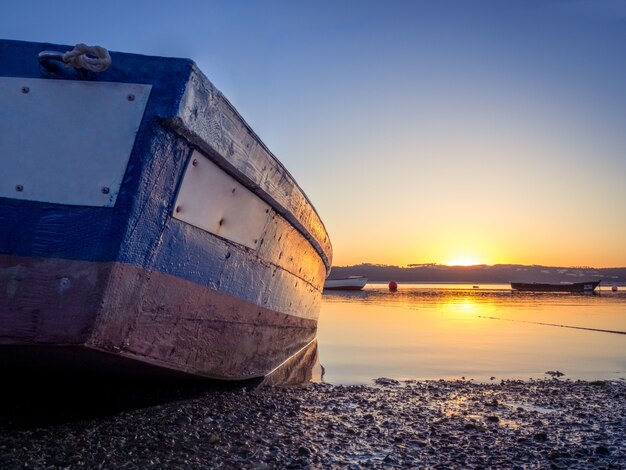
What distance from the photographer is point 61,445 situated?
2439 mm

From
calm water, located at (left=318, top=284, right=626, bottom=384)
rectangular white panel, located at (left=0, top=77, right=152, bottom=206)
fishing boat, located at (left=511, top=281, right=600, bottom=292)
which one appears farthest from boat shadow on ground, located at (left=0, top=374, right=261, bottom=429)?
fishing boat, located at (left=511, top=281, right=600, bottom=292)

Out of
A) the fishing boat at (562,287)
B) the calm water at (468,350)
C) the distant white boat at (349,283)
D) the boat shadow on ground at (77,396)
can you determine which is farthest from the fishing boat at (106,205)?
the fishing boat at (562,287)

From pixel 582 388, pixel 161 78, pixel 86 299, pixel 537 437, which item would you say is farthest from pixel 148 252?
pixel 582 388

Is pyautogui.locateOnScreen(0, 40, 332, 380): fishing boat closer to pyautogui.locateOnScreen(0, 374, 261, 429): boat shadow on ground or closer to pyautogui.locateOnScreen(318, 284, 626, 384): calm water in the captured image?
pyautogui.locateOnScreen(0, 374, 261, 429): boat shadow on ground

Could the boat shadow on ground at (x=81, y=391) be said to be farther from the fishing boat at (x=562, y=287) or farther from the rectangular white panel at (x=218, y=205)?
the fishing boat at (x=562, y=287)

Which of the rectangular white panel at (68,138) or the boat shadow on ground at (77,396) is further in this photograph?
the boat shadow on ground at (77,396)

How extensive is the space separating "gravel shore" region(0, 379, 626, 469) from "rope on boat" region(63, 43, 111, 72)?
1.86m

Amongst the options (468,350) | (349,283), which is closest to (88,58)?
(468,350)

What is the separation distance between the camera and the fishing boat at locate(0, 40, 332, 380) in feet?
7.80

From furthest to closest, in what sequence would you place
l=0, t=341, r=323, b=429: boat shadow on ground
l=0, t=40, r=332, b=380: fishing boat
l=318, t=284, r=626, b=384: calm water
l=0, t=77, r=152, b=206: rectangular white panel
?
l=318, t=284, r=626, b=384: calm water, l=0, t=341, r=323, b=429: boat shadow on ground, l=0, t=77, r=152, b=206: rectangular white panel, l=0, t=40, r=332, b=380: fishing boat

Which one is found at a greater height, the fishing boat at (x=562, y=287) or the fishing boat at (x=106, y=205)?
the fishing boat at (x=562, y=287)

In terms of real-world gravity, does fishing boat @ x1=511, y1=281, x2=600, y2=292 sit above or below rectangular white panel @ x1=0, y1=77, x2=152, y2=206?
above

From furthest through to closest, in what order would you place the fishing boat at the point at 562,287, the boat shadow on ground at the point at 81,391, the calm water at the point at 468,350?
1. the fishing boat at the point at 562,287
2. the calm water at the point at 468,350
3. the boat shadow on ground at the point at 81,391

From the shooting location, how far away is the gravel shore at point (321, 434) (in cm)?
242
